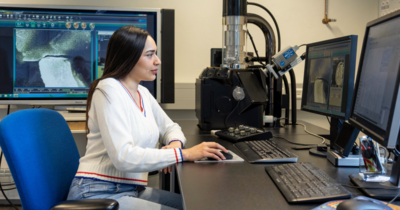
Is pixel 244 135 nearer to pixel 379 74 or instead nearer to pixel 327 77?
pixel 327 77

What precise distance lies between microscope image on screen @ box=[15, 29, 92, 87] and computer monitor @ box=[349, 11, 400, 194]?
1806mm

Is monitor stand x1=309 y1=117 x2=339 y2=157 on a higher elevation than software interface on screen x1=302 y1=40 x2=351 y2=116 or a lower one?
lower

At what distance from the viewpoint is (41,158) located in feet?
3.44

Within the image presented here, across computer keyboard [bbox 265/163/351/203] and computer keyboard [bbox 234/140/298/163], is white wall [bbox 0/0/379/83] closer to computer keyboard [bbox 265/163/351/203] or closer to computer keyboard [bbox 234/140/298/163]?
computer keyboard [bbox 234/140/298/163]

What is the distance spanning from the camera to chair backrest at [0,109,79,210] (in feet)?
3.07

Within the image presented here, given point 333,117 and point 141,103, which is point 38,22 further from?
point 333,117

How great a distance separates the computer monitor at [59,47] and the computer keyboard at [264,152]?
1132 mm

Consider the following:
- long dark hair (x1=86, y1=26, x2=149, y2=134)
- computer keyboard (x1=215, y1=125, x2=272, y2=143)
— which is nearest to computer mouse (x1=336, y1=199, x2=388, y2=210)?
computer keyboard (x1=215, y1=125, x2=272, y2=143)

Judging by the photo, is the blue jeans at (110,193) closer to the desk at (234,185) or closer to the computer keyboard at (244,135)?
the desk at (234,185)

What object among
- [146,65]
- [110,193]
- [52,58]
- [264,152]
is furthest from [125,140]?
[52,58]

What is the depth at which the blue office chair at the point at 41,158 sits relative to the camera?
93 cm

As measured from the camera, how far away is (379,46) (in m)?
0.85

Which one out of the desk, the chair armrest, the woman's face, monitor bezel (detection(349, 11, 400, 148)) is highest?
the woman's face

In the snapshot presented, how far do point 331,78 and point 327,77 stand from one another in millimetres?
34
